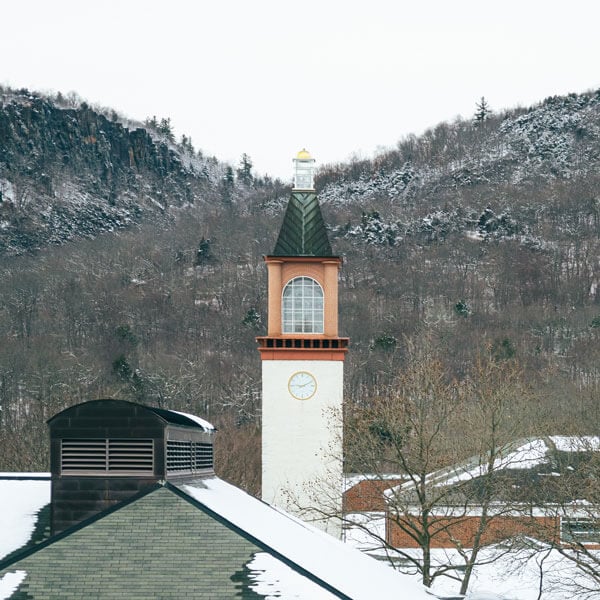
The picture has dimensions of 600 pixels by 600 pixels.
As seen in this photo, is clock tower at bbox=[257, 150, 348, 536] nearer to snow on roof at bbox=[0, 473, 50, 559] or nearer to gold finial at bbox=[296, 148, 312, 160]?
gold finial at bbox=[296, 148, 312, 160]

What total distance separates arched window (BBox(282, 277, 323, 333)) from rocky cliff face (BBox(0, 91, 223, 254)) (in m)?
90.6

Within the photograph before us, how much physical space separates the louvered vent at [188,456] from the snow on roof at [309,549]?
324 mm

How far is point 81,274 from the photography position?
359 ft

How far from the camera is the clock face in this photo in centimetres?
3944

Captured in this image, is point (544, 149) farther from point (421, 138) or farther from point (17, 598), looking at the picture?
point (17, 598)

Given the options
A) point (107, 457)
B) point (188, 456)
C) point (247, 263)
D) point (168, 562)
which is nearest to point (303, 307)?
point (188, 456)

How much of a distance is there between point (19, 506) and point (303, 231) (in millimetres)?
18239

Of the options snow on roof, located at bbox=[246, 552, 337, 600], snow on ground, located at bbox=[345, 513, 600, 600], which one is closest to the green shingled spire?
snow on ground, located at bbox=[345, 513, 600, 600]

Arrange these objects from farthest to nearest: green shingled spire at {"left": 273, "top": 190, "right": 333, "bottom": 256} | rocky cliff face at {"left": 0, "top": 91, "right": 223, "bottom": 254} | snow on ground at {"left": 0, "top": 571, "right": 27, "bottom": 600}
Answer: rocky cliff face at {"left": 0, "top": 91, "right": 223, "bottom": 254}, green shingled spire at {"left": 273, "top": 190, "right": 333, "bottom": 256}, snow on ground at {"left": 0, "top": 571, "right": 27, "bottom": 600}

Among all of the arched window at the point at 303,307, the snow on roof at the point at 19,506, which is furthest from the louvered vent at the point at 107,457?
the arched window at the point at 303,307

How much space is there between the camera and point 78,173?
515 ft

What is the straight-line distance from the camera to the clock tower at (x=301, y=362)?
3881 cm

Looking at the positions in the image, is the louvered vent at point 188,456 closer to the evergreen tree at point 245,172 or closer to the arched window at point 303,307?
the arched window at point 303,307

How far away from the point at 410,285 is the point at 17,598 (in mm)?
89932
